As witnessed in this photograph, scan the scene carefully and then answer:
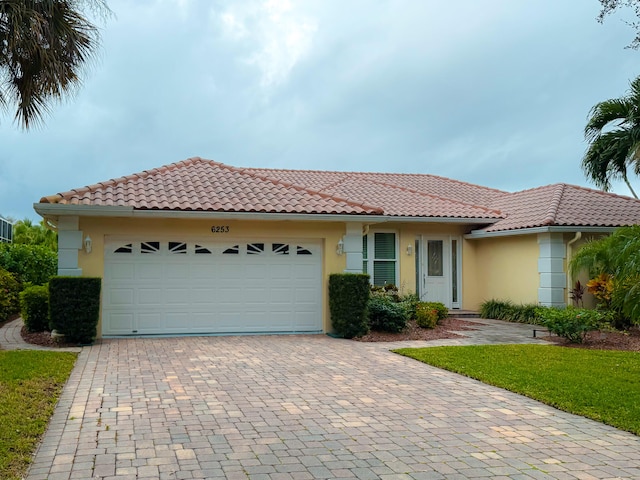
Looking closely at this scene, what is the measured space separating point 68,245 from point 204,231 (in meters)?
2.89

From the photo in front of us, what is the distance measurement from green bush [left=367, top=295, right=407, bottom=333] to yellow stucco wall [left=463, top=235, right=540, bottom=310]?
5.05 metres

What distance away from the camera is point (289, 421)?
6621mm

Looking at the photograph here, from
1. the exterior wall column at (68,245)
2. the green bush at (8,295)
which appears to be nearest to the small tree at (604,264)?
the exterior wall column at (68,245)

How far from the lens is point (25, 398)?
7359 mm

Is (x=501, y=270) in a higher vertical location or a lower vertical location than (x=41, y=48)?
lower

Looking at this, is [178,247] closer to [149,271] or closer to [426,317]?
[149,271]

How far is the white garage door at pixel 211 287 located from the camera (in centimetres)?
1345

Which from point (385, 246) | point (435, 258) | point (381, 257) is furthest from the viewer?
point (435, 258)

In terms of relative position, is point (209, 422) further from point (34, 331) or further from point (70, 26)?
point (34, 331)

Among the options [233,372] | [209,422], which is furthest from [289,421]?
[233,372]

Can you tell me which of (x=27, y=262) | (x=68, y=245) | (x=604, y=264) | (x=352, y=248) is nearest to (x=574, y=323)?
(x=604, y=264)

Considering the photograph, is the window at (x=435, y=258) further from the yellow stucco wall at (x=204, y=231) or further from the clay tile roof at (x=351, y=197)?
the yellow stucco wall at (x=204, y=231)

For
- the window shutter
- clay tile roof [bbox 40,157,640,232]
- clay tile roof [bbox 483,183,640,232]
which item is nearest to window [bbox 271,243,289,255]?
clay tile roof [bbox 40,157,640,232]

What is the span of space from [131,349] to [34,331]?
3755 mm
